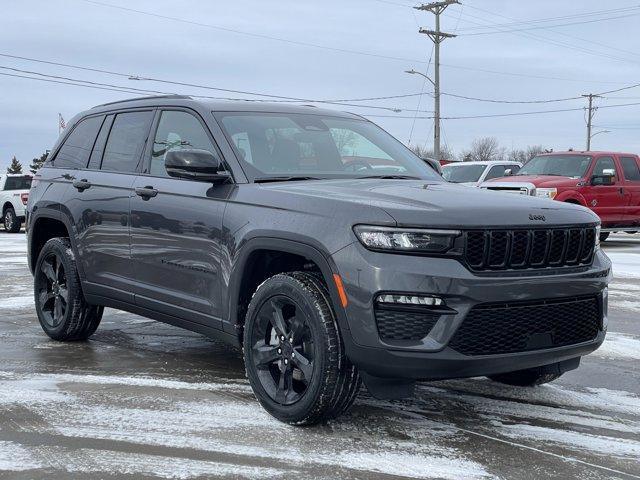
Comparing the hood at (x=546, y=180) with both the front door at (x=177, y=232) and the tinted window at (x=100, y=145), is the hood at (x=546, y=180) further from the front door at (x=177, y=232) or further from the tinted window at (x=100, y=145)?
the front door at (x=177, y=232)

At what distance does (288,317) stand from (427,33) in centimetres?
3918

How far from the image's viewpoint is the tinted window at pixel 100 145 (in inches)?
254

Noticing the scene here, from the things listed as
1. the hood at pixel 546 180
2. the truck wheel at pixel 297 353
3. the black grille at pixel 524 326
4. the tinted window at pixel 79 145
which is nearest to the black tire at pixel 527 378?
the black grille at pixel 524 326

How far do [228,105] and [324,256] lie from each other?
1.80 metres

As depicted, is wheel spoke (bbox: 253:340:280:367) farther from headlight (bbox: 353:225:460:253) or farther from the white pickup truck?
the white pickup truck

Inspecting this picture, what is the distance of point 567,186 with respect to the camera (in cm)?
1630

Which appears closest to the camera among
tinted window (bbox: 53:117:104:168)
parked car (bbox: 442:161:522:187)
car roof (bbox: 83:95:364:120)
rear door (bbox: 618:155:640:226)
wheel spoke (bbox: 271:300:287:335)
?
wheel spoke (bbox: 271:300:287:335)

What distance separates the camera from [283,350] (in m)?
4.45

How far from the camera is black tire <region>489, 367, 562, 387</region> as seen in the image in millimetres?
5145

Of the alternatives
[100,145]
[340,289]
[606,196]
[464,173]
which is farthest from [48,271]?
[464,173]

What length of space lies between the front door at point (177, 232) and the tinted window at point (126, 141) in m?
0.18

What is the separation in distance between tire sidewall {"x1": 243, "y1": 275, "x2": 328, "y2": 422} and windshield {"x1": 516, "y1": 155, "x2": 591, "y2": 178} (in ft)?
43.9

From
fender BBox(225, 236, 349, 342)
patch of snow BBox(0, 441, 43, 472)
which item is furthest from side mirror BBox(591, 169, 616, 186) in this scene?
patch of snow BBox(0, 441, 43, 472)

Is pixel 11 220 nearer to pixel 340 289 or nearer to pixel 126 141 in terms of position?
pixel 126 141
